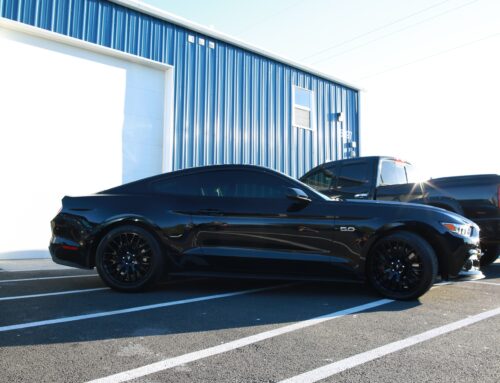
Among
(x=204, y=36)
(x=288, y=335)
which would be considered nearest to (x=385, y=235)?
(x=288, y=335)

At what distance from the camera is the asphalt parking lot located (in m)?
2.54

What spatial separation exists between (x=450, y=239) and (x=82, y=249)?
3.98 metres

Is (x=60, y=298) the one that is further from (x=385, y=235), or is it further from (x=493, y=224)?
(x=493, y=224)

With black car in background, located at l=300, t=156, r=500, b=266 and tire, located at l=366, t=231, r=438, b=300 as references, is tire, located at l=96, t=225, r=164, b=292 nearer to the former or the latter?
tire, located at l=366, t=231, r=438, b=300

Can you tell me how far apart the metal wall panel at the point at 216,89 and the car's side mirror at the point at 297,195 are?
5891 mm

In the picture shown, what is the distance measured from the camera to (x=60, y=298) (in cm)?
462

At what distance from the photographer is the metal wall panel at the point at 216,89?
8.91m

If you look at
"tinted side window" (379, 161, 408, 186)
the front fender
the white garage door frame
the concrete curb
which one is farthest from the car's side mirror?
the concrete curb

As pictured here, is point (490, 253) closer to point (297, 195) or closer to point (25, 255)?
point (297, 195)

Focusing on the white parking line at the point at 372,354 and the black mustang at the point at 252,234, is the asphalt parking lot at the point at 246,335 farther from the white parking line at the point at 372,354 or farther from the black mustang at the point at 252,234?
the black mustang at the point at 252,234

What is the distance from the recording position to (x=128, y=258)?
483 centimetres

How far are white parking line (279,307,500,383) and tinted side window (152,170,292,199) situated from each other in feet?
6.93

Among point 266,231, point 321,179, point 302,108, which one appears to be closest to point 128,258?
point 266,231

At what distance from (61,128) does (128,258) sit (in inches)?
207
